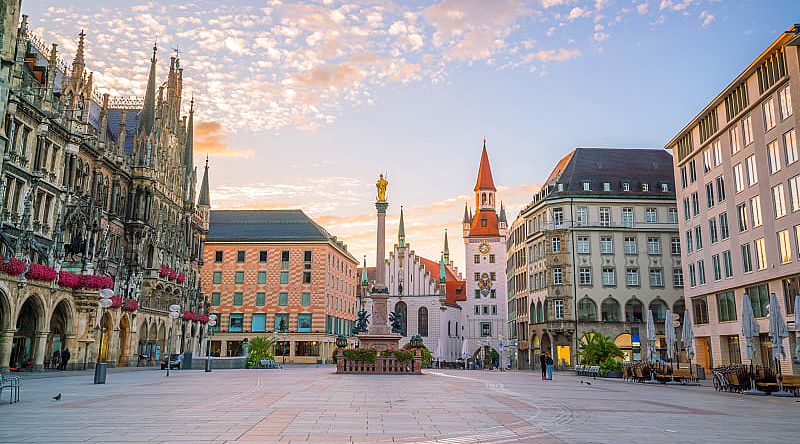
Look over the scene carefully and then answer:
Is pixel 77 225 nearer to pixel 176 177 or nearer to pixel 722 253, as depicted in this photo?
pixel 176 177

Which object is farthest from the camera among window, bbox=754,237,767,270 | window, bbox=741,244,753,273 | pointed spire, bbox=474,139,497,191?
pointed spire, bbox=474,139,497,191

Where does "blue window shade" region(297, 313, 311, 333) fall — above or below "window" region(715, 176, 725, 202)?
below

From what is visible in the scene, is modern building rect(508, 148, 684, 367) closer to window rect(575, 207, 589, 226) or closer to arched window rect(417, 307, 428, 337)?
window rect(575, 207, 589, 226)

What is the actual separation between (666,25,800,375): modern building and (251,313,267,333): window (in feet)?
177

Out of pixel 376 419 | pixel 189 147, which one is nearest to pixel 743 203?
pixel 376 419

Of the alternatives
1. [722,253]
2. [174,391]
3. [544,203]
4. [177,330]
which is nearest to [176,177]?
[177,330]

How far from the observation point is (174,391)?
23.3 m

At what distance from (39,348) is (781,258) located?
4432 centimetres

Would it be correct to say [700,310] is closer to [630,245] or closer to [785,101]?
[630,245]

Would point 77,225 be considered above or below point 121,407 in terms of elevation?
above

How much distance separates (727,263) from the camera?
45969 mm

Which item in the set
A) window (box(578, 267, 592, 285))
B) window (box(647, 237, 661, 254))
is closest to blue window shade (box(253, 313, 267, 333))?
window (box(578, 267, 592, 285))

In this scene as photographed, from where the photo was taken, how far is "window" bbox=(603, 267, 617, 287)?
6544 cm

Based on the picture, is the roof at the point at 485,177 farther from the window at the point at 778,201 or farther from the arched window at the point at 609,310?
the window at the point at 778,201
